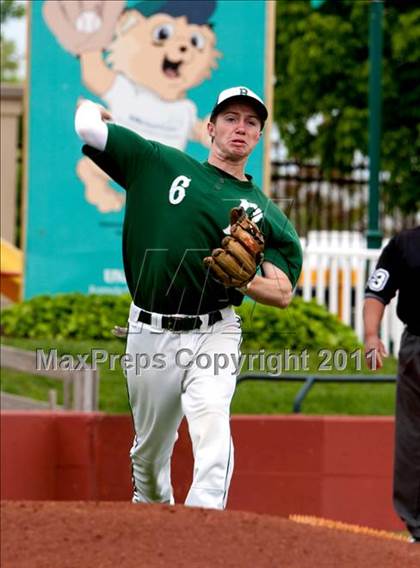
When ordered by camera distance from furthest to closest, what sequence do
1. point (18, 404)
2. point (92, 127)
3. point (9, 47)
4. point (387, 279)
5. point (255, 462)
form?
point (9, 47), point (18, 404), point (255, 462), point (387, 279), point (92, 127)

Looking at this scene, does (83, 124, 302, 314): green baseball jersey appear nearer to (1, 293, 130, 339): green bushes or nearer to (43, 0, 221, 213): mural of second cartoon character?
(1, 293, 130, 339): green bushes

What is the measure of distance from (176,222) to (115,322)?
6.29 meters

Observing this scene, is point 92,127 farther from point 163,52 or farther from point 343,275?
point 163,52

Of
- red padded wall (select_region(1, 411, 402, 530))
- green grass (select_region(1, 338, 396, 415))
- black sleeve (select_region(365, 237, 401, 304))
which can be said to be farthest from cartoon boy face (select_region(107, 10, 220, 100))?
black sleeve (select_region(365, 237, 401, 304))

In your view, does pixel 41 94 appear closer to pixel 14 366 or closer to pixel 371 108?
pixel 371 108

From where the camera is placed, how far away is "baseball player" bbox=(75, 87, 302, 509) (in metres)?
7.26

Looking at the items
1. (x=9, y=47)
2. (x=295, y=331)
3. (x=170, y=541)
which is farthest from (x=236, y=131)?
(x=9, y=47)

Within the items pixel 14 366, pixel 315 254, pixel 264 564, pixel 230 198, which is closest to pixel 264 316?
pixel 315 254

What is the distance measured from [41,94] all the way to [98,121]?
799 centimetres

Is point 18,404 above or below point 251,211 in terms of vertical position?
below

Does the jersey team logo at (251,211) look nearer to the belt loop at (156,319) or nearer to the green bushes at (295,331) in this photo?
the belt loop at (156,319)

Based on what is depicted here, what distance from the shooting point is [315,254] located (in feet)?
49.5

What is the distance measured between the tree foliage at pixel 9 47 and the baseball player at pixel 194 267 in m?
21.6

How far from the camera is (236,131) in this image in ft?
24.4
